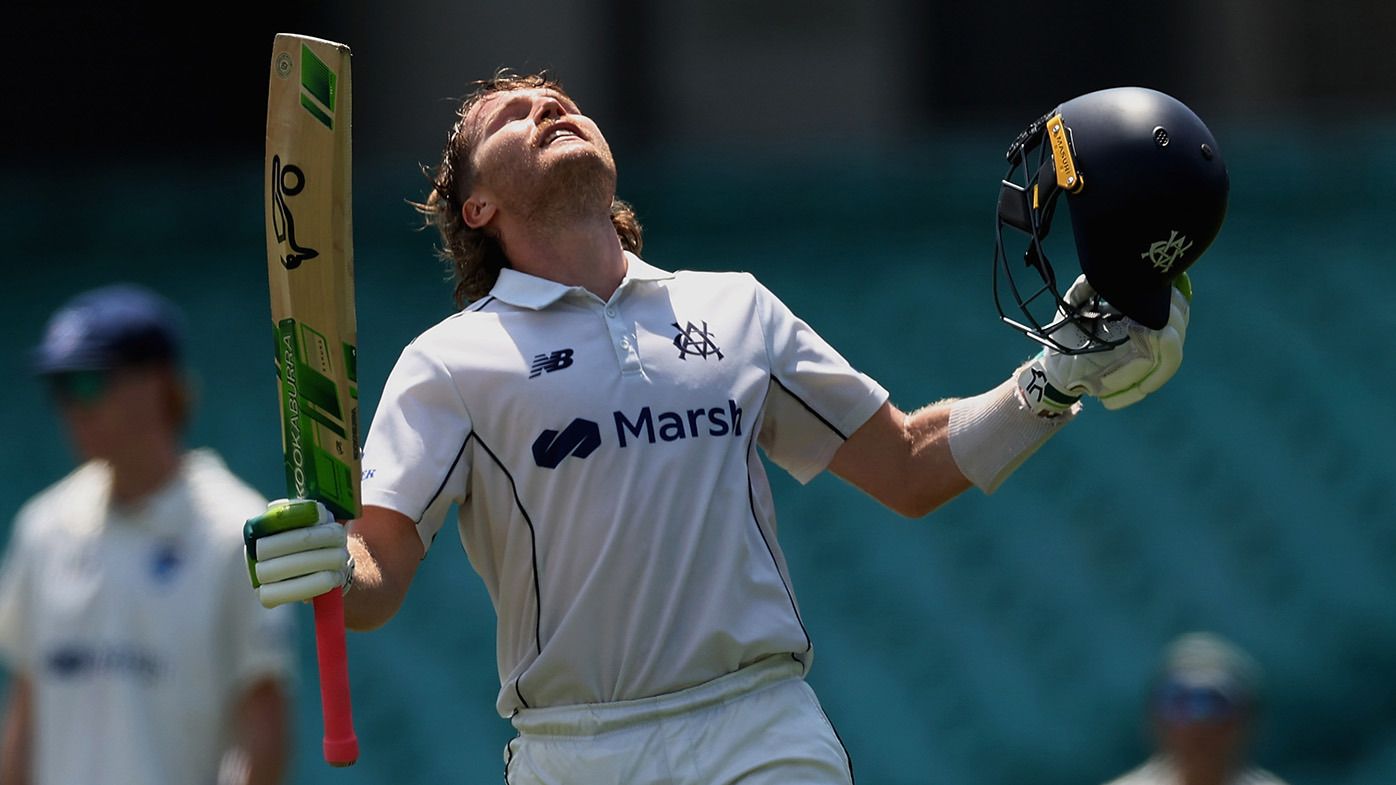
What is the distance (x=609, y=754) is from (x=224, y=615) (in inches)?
58.1

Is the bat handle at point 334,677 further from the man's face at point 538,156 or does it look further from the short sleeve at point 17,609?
the short sleeve at point 17,609

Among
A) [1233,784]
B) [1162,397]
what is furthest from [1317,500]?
[1233,784]

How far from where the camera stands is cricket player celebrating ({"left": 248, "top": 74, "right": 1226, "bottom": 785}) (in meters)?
3.35

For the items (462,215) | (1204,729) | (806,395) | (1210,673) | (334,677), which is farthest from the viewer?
(1210,673)

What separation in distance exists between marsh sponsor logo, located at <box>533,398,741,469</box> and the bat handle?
412mm

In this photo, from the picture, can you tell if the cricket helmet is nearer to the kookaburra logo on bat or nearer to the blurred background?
the kookaburra logo on bat

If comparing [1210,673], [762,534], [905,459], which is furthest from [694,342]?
[1210,673]

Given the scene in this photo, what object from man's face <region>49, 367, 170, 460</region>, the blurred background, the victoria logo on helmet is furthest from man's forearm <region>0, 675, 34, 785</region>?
the blurred background

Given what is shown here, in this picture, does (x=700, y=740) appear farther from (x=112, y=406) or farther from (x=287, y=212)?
(x=112, y=406)

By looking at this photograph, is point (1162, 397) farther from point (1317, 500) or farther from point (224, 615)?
point (224, 615)

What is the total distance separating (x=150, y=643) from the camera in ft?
14.8

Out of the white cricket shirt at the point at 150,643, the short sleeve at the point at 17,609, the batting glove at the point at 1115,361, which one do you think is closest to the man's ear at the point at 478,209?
the batting glove at the point at 1115,361

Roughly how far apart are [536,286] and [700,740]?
0.81 metres

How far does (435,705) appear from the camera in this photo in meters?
7.81
